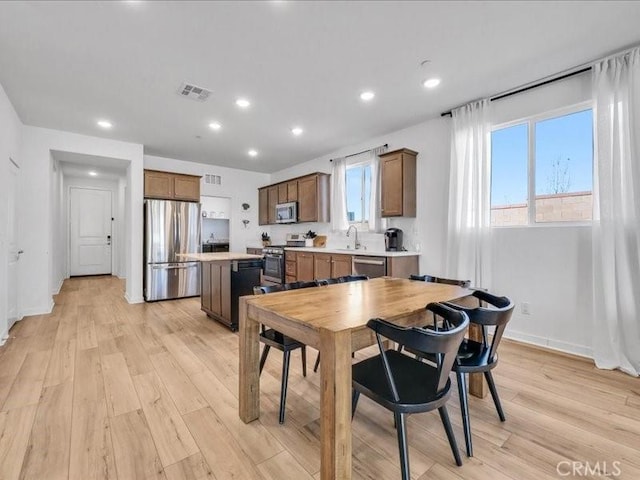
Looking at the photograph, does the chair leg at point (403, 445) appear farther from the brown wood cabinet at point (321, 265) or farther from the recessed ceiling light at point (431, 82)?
the brown wood cabinet at point (321, 265)

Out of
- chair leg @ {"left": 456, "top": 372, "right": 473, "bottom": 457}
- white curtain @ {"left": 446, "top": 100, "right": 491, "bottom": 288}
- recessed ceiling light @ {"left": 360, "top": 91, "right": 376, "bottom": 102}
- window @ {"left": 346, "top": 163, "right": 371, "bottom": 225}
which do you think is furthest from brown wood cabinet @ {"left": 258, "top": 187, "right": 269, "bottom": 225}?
chair leg @ {"left": 456, "top": 372, "right": 473, "bottom": 457}

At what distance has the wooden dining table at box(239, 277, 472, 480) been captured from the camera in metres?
1.23

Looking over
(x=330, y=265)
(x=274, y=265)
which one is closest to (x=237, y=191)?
A: (x=274, y=265)

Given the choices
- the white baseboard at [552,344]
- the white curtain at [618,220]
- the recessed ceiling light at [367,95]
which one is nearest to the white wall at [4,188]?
the recessed ceiling light at [367,95]

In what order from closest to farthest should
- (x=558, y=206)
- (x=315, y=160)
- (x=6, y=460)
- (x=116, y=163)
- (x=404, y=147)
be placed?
(x=6, y=460)
(x=558, y=206)
(x=404, y=147)
(x=116, y=163)
(x=315, y=160)

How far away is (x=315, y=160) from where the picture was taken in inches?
243

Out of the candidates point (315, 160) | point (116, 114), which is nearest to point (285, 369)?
point (116, 114)

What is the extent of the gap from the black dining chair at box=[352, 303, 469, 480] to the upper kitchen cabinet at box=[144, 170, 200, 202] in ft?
17.2

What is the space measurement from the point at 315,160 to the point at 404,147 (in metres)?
2.22

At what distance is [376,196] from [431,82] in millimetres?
1895

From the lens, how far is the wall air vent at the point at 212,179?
659 cm

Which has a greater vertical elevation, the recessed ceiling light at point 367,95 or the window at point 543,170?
the recessed ceiling light at point 367,95

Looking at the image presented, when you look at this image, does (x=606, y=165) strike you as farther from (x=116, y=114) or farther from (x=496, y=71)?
(x=116, y=114)

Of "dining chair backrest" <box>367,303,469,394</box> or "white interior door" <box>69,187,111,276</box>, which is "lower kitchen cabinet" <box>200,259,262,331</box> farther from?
"white interior door" <box>69,187,111,276</box>
